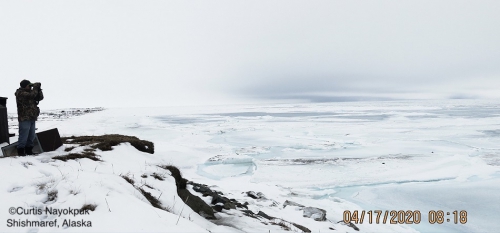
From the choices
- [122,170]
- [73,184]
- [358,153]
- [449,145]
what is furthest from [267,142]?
[73,184]

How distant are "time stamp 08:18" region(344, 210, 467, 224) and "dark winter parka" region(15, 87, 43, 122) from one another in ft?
26.7

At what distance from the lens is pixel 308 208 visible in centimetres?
815

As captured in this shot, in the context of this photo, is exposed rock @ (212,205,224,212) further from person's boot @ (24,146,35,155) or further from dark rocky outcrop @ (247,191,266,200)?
person's boot @ (24,146,35,155)

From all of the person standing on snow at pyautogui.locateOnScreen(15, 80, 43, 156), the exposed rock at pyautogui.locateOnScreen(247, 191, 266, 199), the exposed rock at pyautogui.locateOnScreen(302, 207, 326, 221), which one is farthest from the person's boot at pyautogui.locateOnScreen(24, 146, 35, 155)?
the exposed rock at pyautogui.locateOnScreen(302, 207, 326, 221)

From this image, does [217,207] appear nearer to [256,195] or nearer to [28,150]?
[256,195]

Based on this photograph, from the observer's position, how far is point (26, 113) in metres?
6.27

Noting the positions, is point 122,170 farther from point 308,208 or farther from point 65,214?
point 308,208

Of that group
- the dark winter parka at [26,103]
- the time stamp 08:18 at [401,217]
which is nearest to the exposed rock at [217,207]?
the time stamp 08:18 at [401,217]

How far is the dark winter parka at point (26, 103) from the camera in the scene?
6.20m

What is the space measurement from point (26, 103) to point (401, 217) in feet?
32.8

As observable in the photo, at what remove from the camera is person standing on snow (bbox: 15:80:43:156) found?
6.21 meters

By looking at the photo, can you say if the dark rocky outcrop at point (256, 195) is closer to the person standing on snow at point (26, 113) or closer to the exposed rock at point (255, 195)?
the exposed rock at point (255, 195)

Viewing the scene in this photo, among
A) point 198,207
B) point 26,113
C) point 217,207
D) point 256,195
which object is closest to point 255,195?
point 256,195

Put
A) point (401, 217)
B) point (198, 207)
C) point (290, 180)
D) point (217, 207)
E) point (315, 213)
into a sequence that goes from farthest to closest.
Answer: point (290, 180) < point (401, 217) < point (315, 213) < point (217, 207) < point (198, 207)
